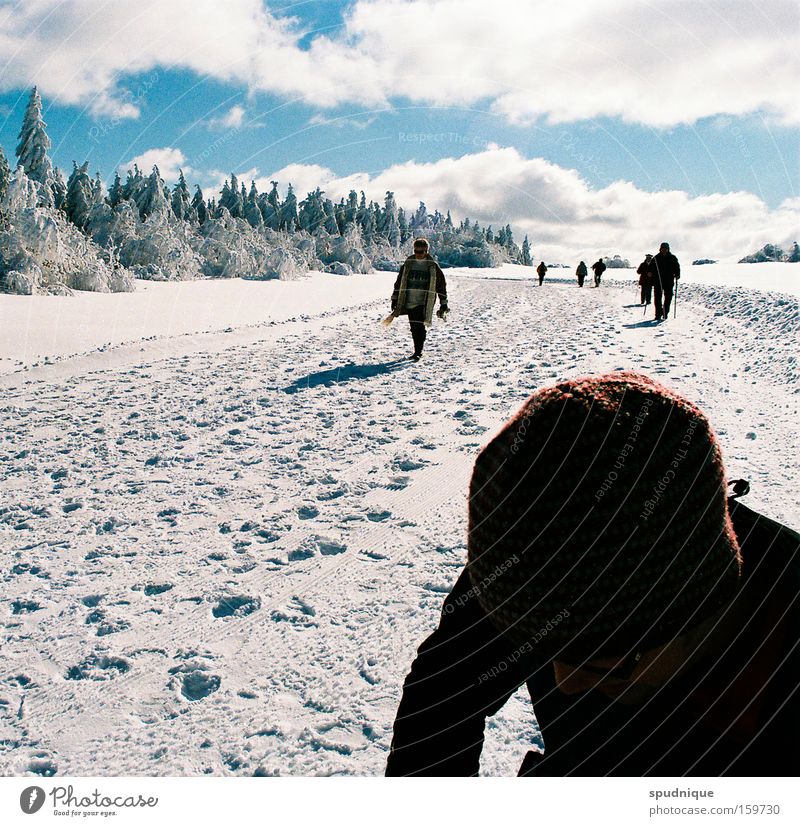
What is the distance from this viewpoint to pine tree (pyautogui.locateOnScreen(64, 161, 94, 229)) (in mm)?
26811

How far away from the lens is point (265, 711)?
7.70 ft

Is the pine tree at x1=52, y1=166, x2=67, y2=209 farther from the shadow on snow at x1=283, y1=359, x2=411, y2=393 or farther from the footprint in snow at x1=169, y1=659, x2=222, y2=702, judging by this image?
the footprint in snow at x1=169, y1=659, x2=222, y2=702

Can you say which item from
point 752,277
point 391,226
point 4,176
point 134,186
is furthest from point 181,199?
point 752,277

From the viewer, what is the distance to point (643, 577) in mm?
947

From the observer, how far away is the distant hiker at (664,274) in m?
12.6

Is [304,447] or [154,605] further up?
[304,447]

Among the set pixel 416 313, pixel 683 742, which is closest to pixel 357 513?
pixel 683 742

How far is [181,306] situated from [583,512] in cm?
1580

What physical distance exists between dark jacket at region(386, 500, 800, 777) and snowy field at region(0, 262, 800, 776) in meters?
1.00

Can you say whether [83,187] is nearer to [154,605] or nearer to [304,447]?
[304,447]

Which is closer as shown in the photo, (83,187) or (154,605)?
(154,605)
